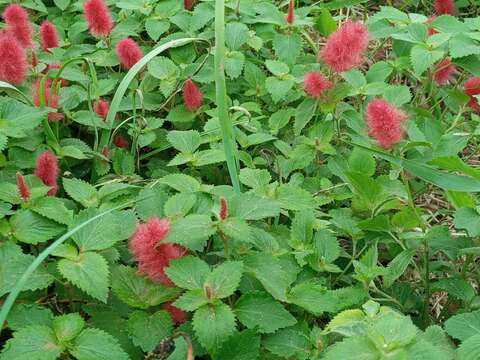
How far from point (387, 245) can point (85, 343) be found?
91 centimetres

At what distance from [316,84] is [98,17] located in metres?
0.69

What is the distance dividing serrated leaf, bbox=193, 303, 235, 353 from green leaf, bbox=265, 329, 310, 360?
0.42 feet

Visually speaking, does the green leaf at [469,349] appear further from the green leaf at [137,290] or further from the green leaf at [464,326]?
the green leaf at [137,290]

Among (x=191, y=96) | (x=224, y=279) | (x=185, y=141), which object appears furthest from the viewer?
(x=191, y=96)

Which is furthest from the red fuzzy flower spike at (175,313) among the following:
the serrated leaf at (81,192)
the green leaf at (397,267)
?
the green leaf at (397,267)

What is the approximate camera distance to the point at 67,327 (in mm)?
1303

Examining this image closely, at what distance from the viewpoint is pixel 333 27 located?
2471mm

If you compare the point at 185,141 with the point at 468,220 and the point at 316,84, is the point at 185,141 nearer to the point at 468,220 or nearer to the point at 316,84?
the point at 316,84

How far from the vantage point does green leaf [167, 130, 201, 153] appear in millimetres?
1897

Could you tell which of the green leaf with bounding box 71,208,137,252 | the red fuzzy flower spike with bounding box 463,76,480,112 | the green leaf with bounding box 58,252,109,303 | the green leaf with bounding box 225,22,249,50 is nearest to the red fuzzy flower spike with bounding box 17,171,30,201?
→ the green leaf with bounding box 71,208,137,252

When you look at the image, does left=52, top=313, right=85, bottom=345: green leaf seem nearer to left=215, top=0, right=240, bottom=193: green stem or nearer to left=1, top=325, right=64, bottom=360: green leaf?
left=1, top=325, right=64, bottom=360: green leaf

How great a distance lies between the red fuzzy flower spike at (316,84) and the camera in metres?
2.04

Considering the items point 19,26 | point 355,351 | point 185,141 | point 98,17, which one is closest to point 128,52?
point 98,17

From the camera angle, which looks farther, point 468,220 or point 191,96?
point 191,96
